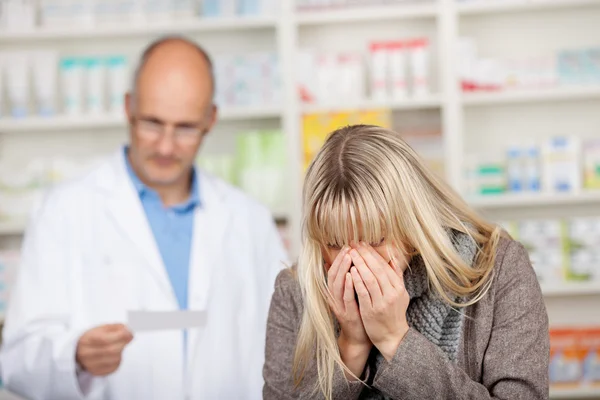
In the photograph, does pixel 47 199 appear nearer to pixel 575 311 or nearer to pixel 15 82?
pixel 15 82

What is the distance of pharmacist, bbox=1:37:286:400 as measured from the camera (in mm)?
2291

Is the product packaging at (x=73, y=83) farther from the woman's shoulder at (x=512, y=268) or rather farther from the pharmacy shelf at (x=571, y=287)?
the woman's shoulder at (x=512, y=268)

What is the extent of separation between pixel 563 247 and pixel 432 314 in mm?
2491

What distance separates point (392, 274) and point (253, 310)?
3.71 ft

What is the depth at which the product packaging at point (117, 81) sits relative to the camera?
382 centimetres

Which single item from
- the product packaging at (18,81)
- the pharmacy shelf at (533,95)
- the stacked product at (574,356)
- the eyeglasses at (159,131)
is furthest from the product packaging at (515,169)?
the product packaging at (18,81)

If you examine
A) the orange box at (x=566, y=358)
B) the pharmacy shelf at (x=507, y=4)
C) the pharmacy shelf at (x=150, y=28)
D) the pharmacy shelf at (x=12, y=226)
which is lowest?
the orange box at (x=566, y=358)

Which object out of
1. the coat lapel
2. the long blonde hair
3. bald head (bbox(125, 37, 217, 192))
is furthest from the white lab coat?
the long blonde hair

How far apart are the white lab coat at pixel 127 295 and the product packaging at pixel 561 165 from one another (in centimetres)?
176

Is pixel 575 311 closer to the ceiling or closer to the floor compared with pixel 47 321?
closer to the floor

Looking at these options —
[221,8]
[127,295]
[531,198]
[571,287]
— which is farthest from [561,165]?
[127,295]

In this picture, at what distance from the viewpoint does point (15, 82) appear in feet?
12.6

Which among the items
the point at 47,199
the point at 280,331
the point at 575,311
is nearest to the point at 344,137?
the point at 280,331

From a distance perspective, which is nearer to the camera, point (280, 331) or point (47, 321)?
point (280, 331)
